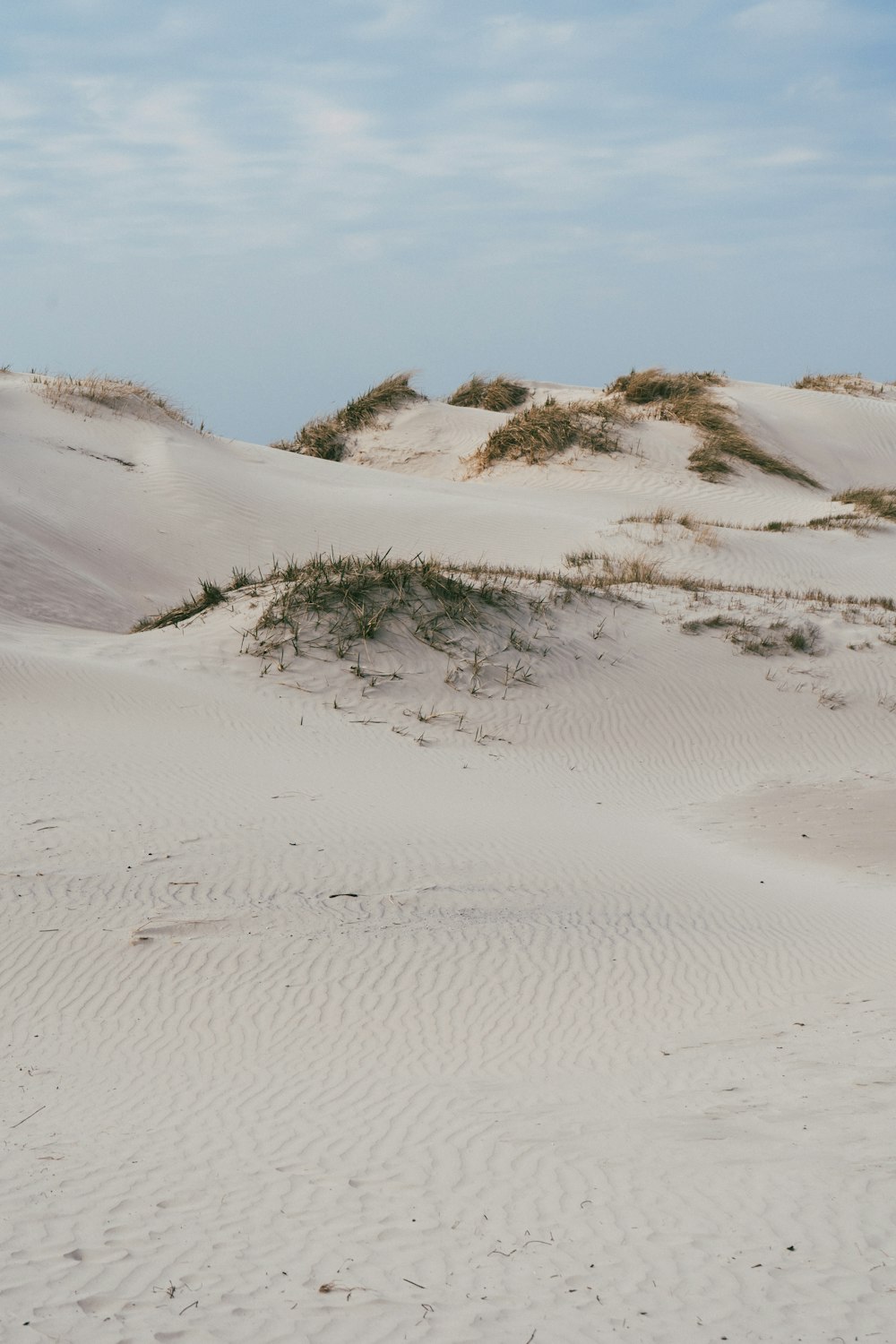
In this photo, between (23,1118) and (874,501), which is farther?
(874,501)

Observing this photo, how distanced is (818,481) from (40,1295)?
70.6 ft

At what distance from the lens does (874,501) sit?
732 inches

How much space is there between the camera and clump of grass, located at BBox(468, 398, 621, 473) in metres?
21.1

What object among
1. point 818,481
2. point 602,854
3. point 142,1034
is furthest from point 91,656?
point 818,481

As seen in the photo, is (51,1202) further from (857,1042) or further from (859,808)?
(859,808)

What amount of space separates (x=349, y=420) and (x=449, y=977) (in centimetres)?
2054

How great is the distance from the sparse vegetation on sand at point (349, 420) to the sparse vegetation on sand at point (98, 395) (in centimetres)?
545

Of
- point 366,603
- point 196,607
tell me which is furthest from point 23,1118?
point 196,607

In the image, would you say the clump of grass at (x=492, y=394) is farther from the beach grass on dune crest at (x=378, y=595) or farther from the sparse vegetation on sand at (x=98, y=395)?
the beach grass on dune crest at (x=378, y=595)

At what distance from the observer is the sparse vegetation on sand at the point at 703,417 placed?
21.0 meters

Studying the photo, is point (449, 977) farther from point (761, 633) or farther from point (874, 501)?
point (874, 501)

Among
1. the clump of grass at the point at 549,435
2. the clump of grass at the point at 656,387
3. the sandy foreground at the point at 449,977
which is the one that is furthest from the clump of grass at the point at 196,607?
the clump of grass at the point at 656,387

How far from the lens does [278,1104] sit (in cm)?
390

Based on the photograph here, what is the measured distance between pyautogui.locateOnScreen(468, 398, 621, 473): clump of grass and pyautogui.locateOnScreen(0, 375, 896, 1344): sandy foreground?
9.31 metres
